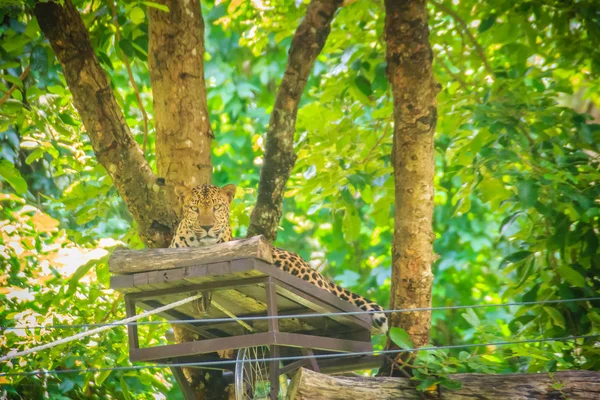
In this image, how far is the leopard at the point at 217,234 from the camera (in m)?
5.38

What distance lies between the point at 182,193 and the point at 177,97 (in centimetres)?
69

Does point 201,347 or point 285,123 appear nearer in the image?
point 201,347

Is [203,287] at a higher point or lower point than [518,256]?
lower

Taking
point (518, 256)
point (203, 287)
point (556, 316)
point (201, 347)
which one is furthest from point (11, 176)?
point (556, 316)

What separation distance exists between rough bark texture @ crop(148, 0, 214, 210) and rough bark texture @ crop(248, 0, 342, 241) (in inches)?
19.7

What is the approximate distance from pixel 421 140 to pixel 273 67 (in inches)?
250

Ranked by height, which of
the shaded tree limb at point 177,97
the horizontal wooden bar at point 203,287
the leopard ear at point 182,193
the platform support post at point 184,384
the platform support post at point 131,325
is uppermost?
the shaded tree limb at point 177,97

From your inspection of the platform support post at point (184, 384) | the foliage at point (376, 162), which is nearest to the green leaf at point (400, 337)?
the foliage at point (376, 162)

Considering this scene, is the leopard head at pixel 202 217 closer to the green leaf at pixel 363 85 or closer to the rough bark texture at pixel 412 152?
the rough bark texture at pixel 412 152

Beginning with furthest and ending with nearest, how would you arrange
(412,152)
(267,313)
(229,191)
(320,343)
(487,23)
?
(487,23) → (229,191) → (412,152) → (320,343) → (267,313)

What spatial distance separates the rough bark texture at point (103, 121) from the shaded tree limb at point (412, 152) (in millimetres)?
1581

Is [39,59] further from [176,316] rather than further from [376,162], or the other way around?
[376,162]

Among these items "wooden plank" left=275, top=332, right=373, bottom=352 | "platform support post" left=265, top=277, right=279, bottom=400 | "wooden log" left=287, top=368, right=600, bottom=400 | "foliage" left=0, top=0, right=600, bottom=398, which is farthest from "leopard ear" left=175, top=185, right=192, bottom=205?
"wooden log" left=287, top=368, right=600, bottom=400

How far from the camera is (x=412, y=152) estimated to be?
17.6 ft
